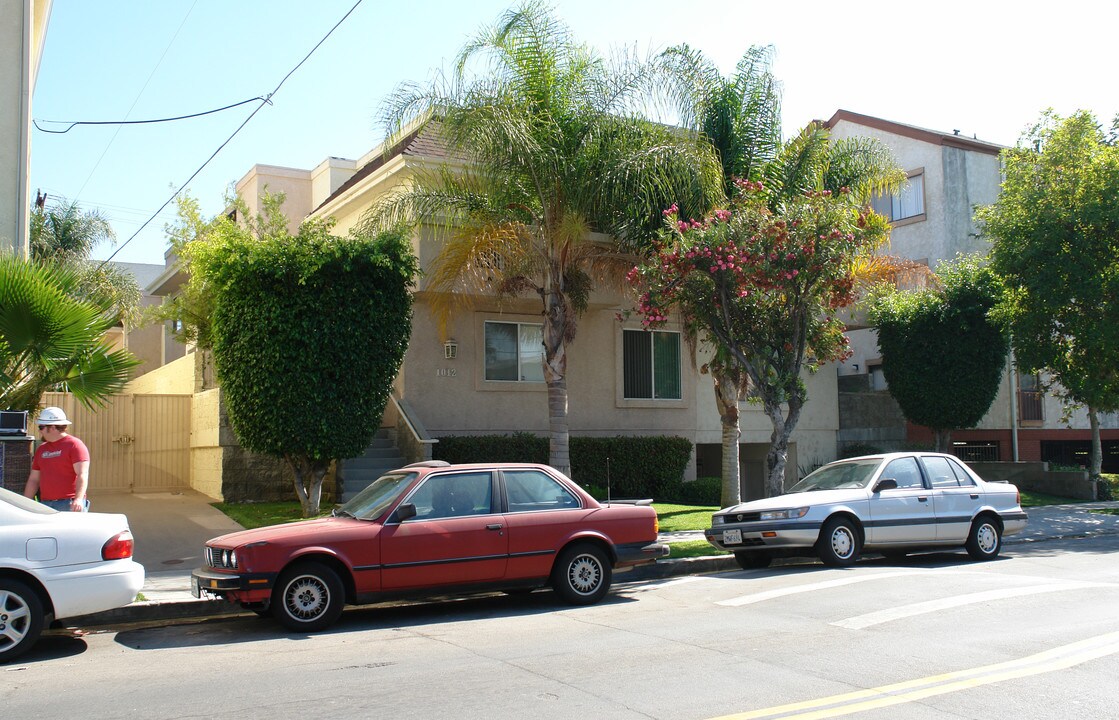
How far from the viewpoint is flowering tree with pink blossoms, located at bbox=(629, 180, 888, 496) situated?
1449 cm

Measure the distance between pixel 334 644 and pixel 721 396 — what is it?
38.4 feet

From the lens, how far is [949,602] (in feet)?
31.0

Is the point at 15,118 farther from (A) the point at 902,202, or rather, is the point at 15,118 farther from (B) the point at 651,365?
(A) the point at 902,202

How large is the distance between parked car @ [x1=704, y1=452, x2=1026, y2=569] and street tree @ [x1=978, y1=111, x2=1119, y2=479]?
779 centimetres

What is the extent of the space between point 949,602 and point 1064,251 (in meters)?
12.8

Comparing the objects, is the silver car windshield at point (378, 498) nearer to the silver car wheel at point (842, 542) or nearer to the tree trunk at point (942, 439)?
the silver car wheel at point (842, 542)

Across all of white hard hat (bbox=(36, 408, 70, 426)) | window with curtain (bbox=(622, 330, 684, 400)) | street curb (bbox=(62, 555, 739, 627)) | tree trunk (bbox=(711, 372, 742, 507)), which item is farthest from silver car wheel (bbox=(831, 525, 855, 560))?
window with curtain (bbox=(622, 330, 684, 400))

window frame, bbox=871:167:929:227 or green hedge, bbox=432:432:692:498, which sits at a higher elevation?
window frame, bbox=871:167:929:227

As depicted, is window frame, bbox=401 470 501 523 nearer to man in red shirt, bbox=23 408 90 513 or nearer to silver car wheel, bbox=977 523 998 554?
man in red shirt, bbox=23 408 90 513

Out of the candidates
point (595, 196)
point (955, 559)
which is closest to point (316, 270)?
point (595, 196)

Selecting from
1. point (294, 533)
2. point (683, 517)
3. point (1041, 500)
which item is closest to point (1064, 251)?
point (1041, 500)

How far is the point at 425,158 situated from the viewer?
18.9m

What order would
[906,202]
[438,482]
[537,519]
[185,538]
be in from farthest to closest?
[906,202], [185,538], [537,519], [438,482]

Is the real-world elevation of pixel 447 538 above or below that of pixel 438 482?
below
